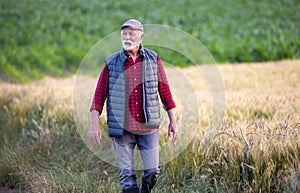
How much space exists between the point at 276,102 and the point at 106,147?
266 cm

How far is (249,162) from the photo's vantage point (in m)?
4.53

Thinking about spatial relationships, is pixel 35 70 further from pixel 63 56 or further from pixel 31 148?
pixel 31 148

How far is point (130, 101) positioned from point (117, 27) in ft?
44.8

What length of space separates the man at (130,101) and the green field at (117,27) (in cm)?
801

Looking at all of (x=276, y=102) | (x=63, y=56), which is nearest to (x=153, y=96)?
(x=276, y=102)

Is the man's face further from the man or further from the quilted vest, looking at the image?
the quilted vest

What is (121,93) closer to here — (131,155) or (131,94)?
(131,94)

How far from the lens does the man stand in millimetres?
4234

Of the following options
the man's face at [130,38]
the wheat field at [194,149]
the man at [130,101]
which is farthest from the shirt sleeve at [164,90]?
the wheat field at [194,149]

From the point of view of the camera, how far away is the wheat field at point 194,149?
442 cm

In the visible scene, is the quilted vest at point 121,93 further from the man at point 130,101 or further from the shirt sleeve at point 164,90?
the shirt sleeve at point 164,90

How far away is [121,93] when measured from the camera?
4238mm

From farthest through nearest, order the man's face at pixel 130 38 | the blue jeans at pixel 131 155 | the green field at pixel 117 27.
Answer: the green field at pixel 117 27
the blue jeans at pixel 131 155
the man's face at pixel 130 38

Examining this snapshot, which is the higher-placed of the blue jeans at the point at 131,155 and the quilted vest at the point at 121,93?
the quilted vest at the point at 121,93
